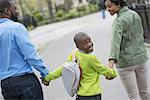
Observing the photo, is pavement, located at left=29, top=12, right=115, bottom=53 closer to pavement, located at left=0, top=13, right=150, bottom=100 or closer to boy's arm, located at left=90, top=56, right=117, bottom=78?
pavement, located at left=0, top=13, right=150, bottom=100

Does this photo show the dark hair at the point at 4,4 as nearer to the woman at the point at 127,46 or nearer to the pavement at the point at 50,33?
the woman at the point at 127,46

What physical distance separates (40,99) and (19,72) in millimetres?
370

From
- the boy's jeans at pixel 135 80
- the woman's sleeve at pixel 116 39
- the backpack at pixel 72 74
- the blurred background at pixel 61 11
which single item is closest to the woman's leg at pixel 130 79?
the boy's jeans at pixel 135 80

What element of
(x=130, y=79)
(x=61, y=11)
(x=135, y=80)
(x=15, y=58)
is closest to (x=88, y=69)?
(x=15, y=58)

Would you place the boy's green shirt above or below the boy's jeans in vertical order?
above

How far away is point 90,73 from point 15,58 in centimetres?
80

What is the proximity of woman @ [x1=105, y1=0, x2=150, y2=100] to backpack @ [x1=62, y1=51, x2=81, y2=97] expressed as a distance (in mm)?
507

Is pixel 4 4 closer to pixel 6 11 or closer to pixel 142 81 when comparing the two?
pixel 6 11

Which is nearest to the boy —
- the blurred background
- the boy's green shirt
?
the boy's green shirt

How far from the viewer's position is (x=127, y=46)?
5.30 meters

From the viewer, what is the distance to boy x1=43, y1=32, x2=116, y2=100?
4664 mm

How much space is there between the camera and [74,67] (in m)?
4.65

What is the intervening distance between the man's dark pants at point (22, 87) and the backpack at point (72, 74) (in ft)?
1.16

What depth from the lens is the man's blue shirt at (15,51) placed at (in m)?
4.41
